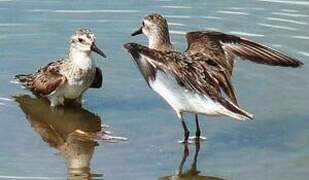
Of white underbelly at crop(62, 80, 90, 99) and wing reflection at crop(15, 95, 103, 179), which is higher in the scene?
white underbelly at crop(62, 80, 90, 99)

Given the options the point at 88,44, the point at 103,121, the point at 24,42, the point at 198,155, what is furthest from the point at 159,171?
the point at 24,42

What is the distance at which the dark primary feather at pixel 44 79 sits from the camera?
1186 cm

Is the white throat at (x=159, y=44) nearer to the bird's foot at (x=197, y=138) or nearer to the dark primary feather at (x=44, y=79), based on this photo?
the dark primary feather at (x=44, y=79)

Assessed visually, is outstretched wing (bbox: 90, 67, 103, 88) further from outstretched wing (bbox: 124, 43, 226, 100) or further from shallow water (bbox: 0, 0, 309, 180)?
outstretched wing (bbox: 124, 43, 226, 100)

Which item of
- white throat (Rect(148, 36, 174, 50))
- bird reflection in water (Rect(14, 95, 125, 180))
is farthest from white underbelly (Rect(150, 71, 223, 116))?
white throat (Rect(148, 36, 174, 50))

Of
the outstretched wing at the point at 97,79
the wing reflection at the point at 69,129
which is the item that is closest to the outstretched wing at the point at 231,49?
the outstretched wing at the point at 97,79

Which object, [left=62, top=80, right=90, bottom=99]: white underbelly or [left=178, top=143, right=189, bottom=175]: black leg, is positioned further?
[left=62, top=80, right=90, bottom=99]: white underbelly

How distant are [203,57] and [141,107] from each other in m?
1.10

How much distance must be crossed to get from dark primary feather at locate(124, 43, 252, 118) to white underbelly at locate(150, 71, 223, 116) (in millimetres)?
66

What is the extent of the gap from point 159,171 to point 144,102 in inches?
82.8

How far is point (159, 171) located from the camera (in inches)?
382

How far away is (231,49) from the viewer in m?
11.2

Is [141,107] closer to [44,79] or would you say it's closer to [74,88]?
[74,88]

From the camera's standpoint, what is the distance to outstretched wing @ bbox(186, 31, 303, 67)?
10992mm
